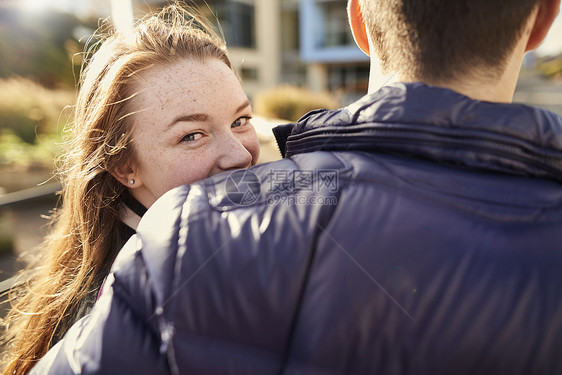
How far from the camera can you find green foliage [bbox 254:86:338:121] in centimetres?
862

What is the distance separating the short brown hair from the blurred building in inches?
827

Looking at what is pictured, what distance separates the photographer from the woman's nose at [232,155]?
156cm

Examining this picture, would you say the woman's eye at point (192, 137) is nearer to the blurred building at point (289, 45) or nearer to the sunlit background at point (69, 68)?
the sunlit background at point (69, 68)

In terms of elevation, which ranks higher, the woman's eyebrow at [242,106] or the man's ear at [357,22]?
the man's ear at [357,22]

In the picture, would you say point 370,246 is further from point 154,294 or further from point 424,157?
point 154,294

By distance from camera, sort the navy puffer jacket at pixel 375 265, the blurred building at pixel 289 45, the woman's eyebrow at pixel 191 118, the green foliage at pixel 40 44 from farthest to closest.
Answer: the blurred building at pixel 289 45 < the green foliage at pixel 40 44 < the woman's eyebrow at pixel 191 118 < the navy puffer jacket at pixel 375 265

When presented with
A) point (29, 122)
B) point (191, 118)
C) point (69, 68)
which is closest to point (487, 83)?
point (191, 118)

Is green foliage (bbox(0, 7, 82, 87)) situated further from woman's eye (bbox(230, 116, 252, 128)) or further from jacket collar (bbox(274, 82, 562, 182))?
jacket collar (bbox(274, 82, 562, 182))

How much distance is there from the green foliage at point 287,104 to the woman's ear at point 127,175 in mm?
6902

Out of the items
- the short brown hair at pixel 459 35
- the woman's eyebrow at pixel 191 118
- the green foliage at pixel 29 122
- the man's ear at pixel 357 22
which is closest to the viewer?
the short brown hair at pixel 459 35

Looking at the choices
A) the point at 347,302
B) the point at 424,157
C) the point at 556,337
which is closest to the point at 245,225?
the point at 347,302

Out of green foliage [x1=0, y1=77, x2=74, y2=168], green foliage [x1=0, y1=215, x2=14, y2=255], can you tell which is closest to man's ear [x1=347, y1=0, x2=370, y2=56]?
green foliage [x1=0, y1=215, x2=14, y2=255]

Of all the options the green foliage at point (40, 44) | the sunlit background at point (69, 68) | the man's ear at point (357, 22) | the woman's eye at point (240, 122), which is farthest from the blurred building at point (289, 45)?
the man's ear at point (357, 22)

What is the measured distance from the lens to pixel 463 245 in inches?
28.4
